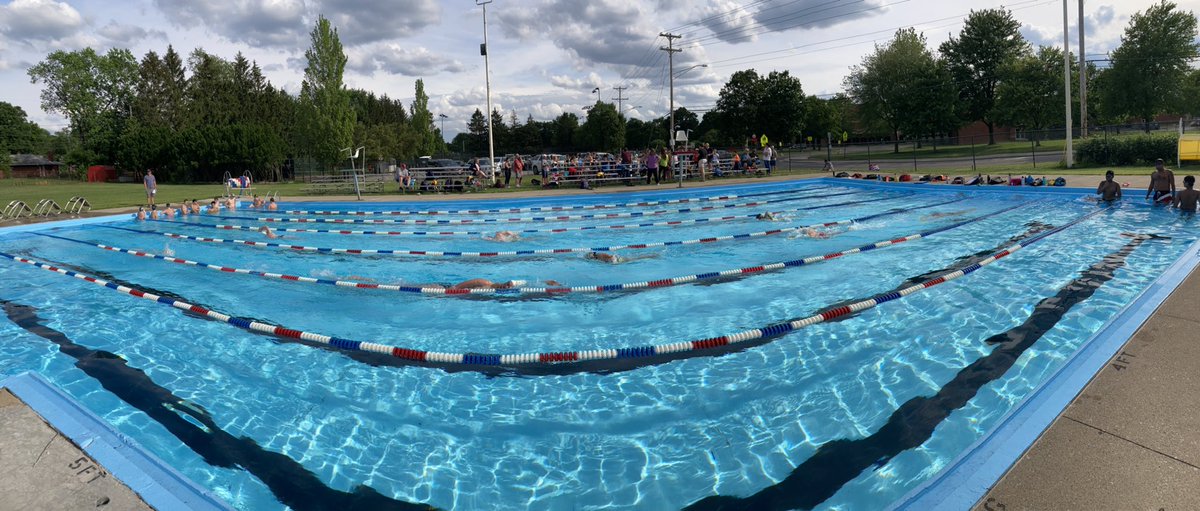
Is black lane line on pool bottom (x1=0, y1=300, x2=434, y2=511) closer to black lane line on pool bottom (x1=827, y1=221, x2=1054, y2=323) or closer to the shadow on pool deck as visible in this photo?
the shadow on pool deck

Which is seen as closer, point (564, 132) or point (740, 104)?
point (740, 104)

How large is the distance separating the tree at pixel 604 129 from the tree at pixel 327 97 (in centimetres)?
4606

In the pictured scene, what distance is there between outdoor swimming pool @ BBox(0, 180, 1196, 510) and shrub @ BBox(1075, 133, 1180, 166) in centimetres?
1298

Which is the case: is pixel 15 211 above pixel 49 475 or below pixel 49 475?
above

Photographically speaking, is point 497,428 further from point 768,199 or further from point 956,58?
point 956,58

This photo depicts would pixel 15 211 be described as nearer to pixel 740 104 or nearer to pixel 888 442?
pixel 888 442

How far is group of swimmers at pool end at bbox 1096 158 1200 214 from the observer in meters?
12.1

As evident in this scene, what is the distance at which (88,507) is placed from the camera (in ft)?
9.96

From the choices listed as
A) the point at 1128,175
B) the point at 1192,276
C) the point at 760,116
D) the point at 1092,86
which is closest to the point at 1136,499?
the point at 1192,276

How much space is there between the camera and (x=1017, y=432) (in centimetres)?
356

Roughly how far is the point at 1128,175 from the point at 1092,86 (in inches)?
1411

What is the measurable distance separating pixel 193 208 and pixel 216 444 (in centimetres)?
1958

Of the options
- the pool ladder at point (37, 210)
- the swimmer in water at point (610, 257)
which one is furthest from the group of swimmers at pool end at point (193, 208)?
the swimmer in water at point (610, 257)

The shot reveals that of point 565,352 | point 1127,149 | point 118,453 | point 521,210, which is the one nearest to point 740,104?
point 1127,149
